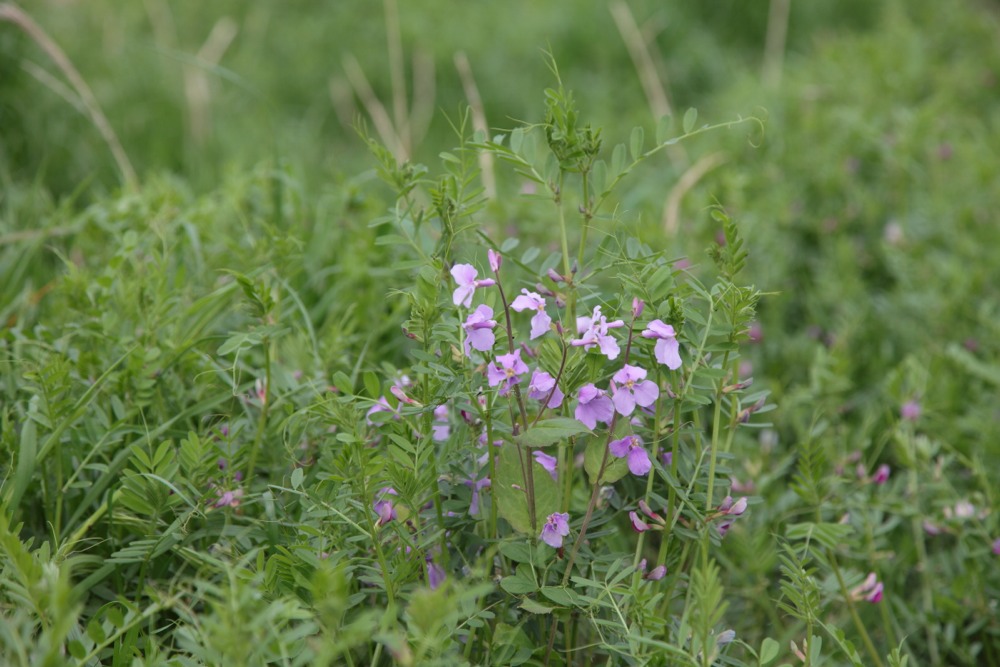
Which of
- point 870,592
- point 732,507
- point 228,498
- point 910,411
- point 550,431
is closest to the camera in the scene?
point 550,431

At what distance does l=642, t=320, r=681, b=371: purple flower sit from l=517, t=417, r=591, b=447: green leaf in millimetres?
148

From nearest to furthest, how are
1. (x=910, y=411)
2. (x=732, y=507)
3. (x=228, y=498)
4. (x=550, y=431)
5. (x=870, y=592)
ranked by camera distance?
(x=550, y=431), (x=732, y=507), (x=228, y=498), (x=870, y=592), (x=910, y=411)

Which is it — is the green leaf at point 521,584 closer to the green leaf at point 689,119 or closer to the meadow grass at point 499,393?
the meadow grass at point 499,393

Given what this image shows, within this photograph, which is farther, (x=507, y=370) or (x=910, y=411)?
(x=910, y=411)

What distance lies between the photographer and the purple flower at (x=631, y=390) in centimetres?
133

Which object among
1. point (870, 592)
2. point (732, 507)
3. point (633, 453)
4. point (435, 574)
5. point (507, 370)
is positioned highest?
point (507, 370)

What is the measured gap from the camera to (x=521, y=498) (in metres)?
1.39

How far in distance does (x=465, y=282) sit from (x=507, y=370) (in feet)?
0.51

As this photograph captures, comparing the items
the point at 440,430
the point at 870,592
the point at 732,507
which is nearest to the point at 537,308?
the point at 440,430

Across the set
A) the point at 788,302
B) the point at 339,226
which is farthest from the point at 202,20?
the point at 788,302

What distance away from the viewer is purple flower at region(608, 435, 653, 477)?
1368 mm

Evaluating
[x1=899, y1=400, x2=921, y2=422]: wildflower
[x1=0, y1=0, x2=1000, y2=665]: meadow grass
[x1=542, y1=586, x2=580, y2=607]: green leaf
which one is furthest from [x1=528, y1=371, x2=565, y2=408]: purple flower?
[x1=899, y1=400, x2=921, y2=422]: wildflower

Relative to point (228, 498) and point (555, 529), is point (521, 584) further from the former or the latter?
point (228, 498)

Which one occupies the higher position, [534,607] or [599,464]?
[599,464]
